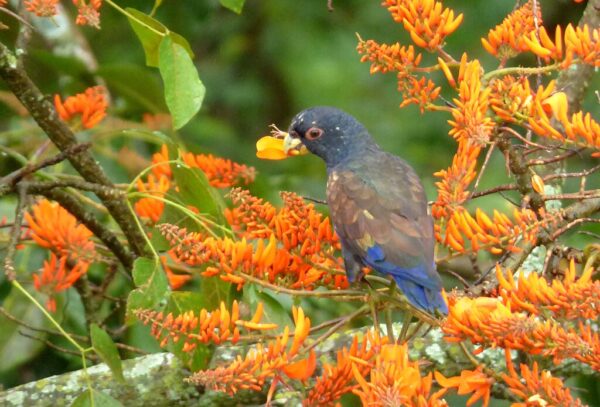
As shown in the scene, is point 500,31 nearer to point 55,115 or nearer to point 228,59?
point 55,115

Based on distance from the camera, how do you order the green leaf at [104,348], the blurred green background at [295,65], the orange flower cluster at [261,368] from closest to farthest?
the orange flower cluster at [261,368] < the green leaf at [104,348] < the blurred green background at [295,65]

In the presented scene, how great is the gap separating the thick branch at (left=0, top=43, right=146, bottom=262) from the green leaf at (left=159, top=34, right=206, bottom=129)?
15.8 inches

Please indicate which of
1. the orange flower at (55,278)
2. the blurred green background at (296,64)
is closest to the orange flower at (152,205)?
the orange flower at (55,278)

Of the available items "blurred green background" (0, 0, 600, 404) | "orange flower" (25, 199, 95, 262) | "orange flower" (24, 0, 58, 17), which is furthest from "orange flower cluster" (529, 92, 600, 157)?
"blurred green background" (0, 0, 600, 404)

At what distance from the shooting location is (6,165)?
13.0ft

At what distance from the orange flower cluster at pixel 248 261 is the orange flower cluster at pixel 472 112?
1.49 ft

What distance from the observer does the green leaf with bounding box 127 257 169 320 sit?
249cm

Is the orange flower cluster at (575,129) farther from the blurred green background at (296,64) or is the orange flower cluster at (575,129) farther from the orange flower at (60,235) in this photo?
the blurred green background at (296,64)

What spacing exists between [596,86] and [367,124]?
4.57ft

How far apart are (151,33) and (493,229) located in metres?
1.10

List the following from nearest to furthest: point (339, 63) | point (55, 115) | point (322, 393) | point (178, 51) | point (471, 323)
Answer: point (471, 323), point (322, 393), point (178, 51), point (55, 115), point (339, 63)

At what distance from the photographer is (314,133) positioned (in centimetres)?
338

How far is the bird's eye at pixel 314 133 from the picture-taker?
3.36 m

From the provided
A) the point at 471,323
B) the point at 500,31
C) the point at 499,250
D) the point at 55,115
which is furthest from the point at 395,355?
the point at 55,115
